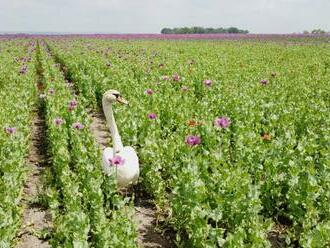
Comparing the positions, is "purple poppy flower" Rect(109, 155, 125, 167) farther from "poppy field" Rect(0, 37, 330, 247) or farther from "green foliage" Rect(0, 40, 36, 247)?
"green foliage" Rect(0, 40, 36, 247)

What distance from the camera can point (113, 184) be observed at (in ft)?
18.7

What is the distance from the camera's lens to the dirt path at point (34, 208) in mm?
5559

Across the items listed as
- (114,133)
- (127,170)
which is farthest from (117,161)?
(114,133)

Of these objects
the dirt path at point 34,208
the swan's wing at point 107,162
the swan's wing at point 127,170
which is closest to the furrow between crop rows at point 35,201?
the dirt path at point 34,208

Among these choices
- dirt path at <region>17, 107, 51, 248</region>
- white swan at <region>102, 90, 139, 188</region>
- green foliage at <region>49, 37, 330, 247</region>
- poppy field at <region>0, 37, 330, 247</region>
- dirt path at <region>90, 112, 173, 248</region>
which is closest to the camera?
poppy field at <region>0, 37, 330, 247</region>

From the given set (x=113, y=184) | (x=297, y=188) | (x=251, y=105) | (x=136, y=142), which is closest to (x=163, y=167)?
(x=136, y=142)

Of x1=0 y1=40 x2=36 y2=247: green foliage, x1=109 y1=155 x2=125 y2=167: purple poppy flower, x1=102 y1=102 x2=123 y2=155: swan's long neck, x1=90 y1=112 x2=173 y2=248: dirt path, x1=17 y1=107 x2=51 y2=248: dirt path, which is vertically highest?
x1=102 y1=102 x2=123 y2=155: swan's long neck

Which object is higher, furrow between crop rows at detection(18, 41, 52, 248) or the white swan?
the white swan

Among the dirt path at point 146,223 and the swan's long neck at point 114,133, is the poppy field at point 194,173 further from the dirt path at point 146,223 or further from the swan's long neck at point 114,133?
the swan's long neck at point 114,133

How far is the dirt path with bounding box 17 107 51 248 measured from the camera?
219 inches

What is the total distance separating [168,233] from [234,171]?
3.53 ft

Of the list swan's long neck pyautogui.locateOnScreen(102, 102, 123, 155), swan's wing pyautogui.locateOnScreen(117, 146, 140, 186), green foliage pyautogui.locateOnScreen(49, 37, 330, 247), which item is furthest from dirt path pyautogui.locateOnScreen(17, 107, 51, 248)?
green foliage pyautogui.locateOnScreen(49, 37, 330, 247)

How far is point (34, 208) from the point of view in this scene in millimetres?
6391

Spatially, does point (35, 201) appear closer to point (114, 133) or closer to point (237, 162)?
point (114, 133)
